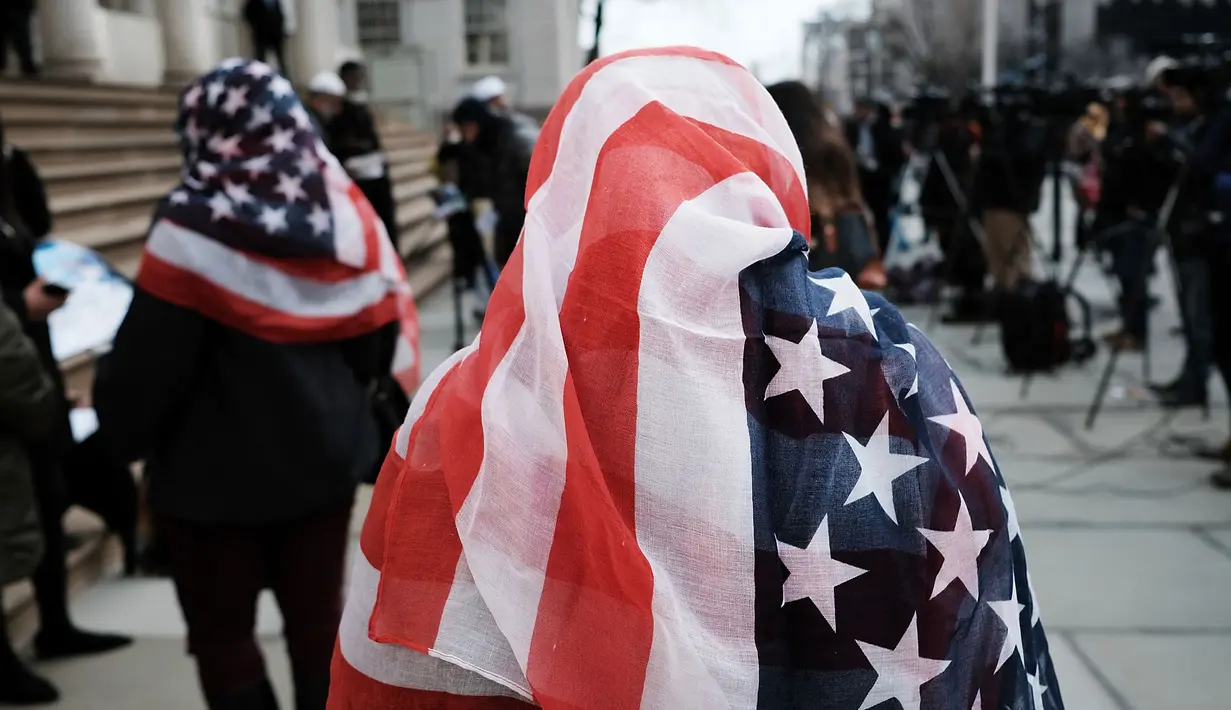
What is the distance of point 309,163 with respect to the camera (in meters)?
2.59

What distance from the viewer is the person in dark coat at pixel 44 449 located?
3.33 metres

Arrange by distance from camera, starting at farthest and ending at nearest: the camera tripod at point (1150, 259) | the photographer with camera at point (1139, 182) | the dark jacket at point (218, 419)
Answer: the photographer with camera at point (1139, 182), the camera tripod at point (1150, 259), the dark jacket at point (218, 419)

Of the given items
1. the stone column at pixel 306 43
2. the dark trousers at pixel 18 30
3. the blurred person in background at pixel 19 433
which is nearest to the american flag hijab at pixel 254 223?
the blurred person in background at pixel 19 433

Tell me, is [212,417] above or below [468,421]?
below

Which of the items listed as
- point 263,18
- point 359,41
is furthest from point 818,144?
point 359,41

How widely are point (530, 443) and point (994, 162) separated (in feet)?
27.7

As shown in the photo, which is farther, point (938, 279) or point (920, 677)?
point (938, 279)

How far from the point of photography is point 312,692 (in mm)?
2666

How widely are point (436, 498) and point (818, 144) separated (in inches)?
118

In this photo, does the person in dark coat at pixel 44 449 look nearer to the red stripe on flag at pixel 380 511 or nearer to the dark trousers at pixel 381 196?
the red stripe on flag at pixel 380 511

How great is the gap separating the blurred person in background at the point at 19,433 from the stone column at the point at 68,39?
10.8 meters

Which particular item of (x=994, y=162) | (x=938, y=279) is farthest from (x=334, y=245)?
(x=938, y=279)

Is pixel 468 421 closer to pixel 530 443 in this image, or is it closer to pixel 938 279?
pixel 530 443

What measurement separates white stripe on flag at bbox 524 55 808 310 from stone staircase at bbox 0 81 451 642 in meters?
3.72
